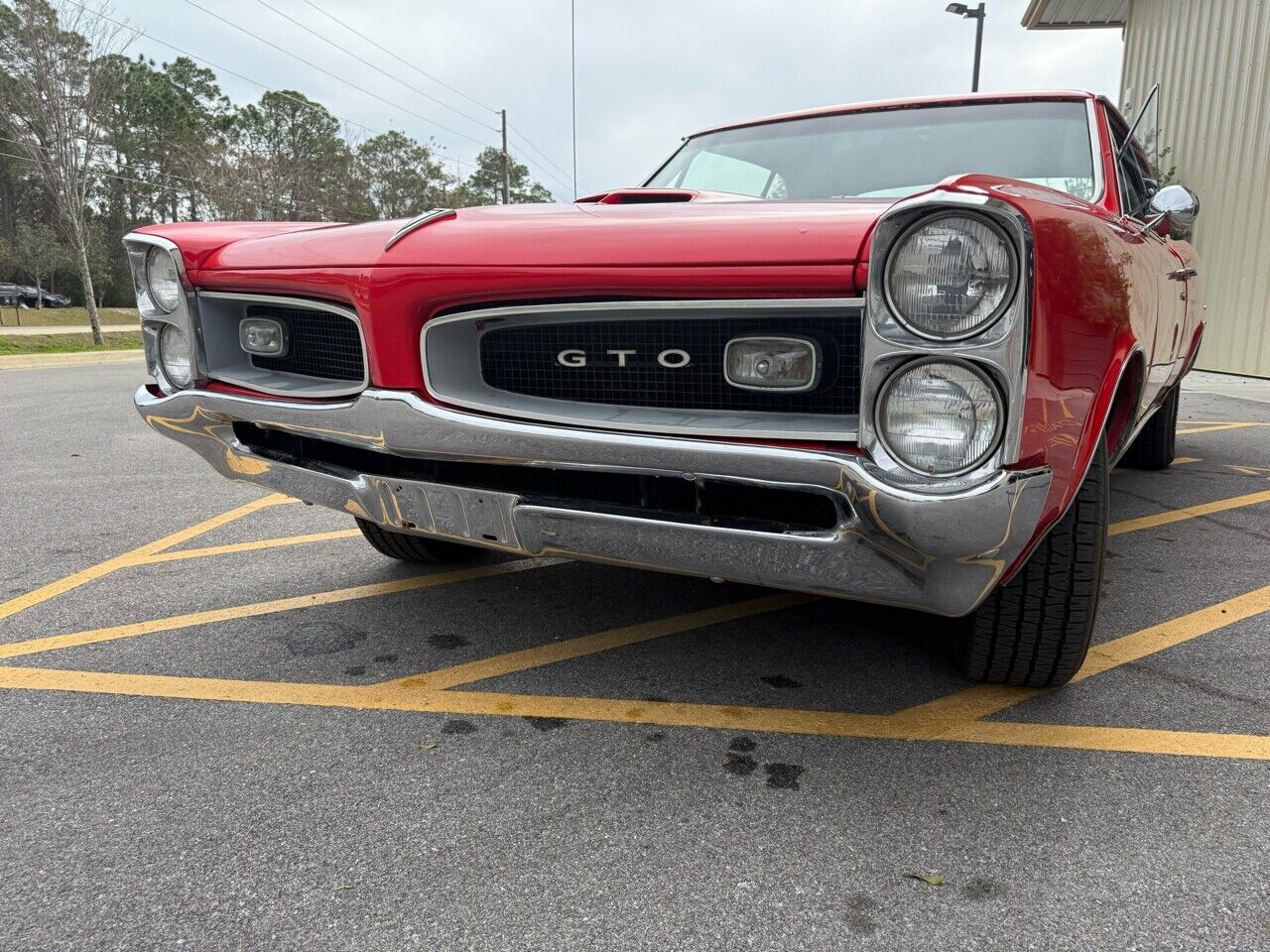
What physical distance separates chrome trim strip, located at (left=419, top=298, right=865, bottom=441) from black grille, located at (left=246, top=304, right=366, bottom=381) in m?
0.27

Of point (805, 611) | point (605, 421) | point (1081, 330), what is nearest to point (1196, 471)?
point (805, 611)

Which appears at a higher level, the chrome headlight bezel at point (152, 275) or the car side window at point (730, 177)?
the car side window at point (730, 177)

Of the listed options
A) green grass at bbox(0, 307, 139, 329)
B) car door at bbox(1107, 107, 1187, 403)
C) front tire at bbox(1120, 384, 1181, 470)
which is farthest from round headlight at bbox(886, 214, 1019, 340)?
green grass at bbox(0, 307, 139, 329)

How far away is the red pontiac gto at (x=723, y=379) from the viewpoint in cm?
154

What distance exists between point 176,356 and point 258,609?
2.91 ft

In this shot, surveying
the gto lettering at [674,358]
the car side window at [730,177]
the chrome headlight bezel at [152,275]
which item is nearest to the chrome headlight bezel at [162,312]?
the chrome headlight bezel at [152,275]

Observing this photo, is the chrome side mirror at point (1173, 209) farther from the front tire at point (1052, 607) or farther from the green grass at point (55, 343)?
the green grass at point (55, 343)

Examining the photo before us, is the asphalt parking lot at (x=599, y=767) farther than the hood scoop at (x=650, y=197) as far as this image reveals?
No

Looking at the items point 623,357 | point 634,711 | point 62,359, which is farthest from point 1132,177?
point 62,359

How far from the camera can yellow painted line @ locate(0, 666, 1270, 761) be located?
6.72 feet

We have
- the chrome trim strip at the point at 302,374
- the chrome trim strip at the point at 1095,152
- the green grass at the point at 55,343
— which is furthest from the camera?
the green grass at the point at 55,343

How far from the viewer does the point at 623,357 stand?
193 cm

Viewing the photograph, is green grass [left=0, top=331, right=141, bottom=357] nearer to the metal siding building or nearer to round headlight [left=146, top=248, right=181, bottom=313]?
round headlight [left=146, top=248, right=181, bottom=313]

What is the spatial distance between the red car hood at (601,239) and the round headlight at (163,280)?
170 millimetres
